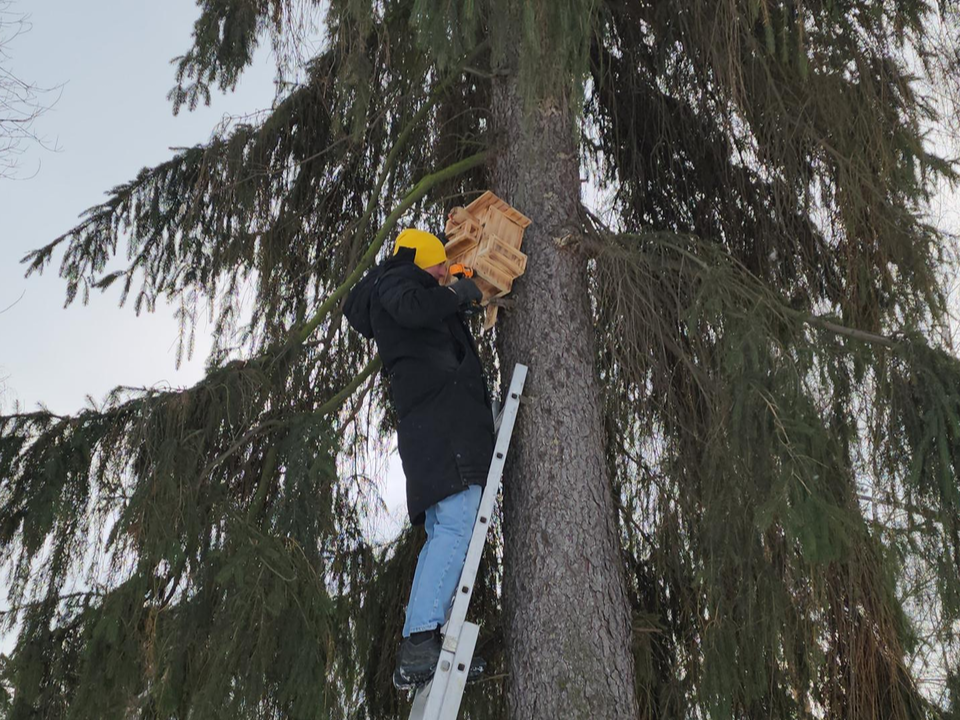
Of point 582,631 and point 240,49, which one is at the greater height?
point 240,49

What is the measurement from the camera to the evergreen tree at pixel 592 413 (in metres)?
3.78

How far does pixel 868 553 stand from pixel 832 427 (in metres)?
0.52

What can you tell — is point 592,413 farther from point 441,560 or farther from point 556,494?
point 441,560

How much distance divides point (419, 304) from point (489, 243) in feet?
1.81

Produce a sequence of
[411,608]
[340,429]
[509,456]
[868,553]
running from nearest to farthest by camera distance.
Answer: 1. [411,608]
2. [868,553]
3. [509,456]
4. [340,429]

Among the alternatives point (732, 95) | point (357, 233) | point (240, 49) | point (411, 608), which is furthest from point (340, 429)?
point (732, 95)

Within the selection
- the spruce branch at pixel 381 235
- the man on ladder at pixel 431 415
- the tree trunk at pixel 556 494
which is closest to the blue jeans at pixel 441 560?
the man on ladder at pixel 431 415

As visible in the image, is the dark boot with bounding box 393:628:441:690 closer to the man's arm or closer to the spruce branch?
the man's arm

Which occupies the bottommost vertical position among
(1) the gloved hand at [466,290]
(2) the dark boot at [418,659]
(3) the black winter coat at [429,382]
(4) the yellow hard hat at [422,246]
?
(2) the dark boot at [418,659]

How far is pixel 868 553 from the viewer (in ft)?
12.9

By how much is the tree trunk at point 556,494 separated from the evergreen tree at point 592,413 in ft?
0.05

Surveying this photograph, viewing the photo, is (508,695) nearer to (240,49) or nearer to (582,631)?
(582,631)

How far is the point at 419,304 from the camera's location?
3.79 metres

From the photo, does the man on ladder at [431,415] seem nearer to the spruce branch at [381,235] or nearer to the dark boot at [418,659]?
the dark boot at [418,659]
